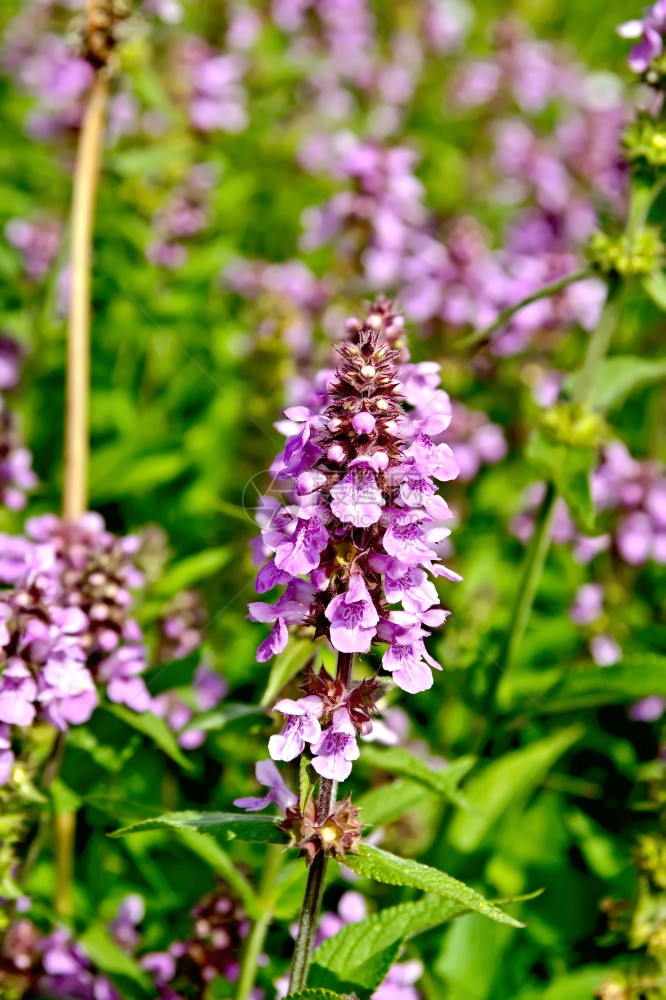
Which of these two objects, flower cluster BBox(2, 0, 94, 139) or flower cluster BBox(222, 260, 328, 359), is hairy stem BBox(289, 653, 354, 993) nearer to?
flower cluster BBox(2, 0, 94, 139)

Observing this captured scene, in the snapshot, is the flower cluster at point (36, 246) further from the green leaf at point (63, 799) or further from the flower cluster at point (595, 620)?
the green leaf at point (63, 799)

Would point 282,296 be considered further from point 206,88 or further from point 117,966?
point 117,966

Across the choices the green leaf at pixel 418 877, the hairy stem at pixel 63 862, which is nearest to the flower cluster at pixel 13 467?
the hairy stem at pixel 63 862

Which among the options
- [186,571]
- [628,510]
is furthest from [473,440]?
[186,571]

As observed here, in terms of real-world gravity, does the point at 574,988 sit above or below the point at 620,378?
below

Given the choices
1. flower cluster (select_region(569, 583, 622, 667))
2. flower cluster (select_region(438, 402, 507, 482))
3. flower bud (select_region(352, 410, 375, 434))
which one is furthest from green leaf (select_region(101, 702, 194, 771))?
flower cluster (select_region(438, 402, 507, 482))

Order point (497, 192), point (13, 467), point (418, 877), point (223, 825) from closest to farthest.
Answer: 1. point (418, 877)
2. point (223, 825)
3. point (13, 467)
4. point (497, 192)
